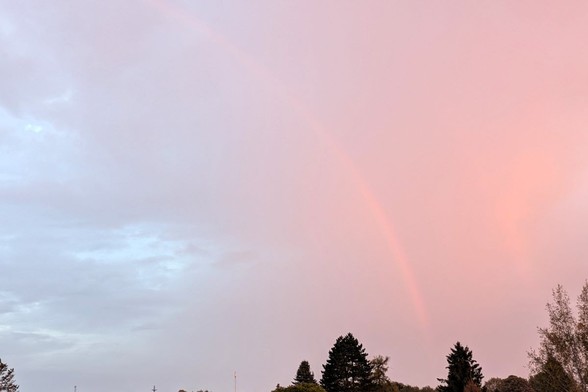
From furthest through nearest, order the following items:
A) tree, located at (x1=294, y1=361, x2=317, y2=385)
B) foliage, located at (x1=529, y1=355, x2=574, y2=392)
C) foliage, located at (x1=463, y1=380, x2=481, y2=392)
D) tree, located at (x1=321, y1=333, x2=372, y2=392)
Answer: tree, located at (x1=294, y1=361, x2=317, y2=385) → tree, located at (x1=321, y1=333, x2=372, y2=392) → foliage, located at (x1=463, y1=380, x2=481, y2=392) → foliage, located at (x1=529, y1=355, x2=574, y2=392)

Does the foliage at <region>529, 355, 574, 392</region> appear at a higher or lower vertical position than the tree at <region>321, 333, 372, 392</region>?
lower

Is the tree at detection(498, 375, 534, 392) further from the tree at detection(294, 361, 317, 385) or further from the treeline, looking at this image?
the tree at detection(294, 361, 317, 385)

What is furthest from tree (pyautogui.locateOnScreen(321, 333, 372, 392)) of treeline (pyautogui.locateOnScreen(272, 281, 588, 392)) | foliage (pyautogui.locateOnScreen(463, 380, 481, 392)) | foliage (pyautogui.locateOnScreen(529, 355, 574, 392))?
foliage (pyautogui.locateOnScreen(529, 355, 574, 392))

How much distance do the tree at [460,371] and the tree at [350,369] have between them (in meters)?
27.9

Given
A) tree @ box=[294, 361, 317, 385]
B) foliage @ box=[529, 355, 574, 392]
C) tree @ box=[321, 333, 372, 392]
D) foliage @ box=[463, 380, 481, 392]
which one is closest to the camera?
foliage @ box=[529, 355, 574, 392]

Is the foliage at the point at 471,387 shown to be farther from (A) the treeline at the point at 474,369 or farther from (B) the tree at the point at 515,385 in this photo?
(B) the tree at the point at 515,385

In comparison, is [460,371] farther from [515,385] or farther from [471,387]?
[515,385]

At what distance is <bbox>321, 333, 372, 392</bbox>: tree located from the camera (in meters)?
125

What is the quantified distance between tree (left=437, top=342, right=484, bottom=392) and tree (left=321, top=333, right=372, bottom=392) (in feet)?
91.6

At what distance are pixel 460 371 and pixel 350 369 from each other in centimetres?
3335

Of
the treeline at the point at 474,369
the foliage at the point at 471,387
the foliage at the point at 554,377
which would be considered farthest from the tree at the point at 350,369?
the foliage at the point at 554,377

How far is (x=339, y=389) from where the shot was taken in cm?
12481

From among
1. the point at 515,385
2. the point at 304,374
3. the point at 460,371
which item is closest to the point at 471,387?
the point at 460,371

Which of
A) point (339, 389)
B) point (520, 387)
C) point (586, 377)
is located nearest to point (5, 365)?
point (339, 389)
